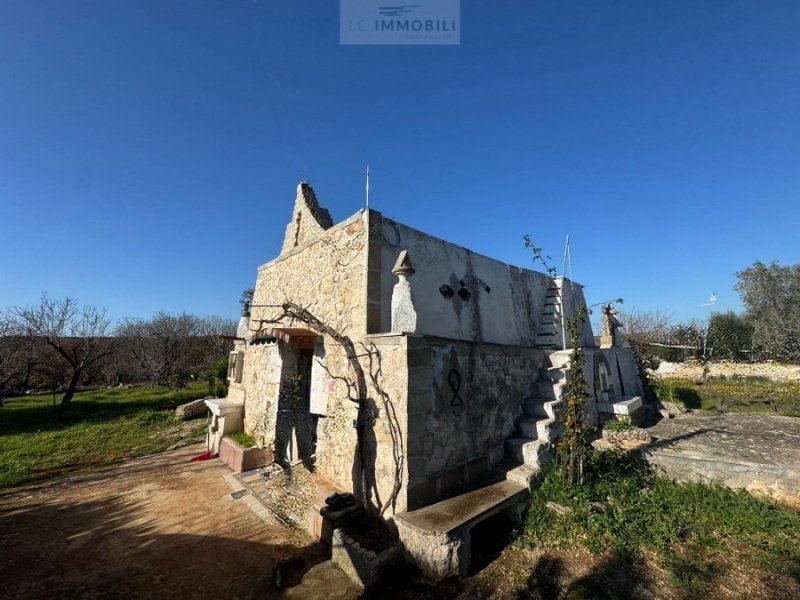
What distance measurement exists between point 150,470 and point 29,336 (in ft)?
49.9

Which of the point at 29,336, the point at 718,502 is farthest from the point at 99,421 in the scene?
the point at 718,502

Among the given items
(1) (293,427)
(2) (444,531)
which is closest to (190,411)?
(1) (293,427)

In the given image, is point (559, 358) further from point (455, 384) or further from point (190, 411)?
point (190, 411)

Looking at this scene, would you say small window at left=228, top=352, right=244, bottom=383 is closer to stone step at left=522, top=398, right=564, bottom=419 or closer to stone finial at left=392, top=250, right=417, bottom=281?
stone finial at left=392, top=250, right=417, bottom=281

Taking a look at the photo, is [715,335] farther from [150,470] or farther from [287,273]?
[150,470]

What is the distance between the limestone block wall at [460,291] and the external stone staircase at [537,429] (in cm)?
152

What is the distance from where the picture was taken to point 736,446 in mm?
5957

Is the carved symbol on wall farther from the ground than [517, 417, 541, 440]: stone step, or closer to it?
farther from the ground

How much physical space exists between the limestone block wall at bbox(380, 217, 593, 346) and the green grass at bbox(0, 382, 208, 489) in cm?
824

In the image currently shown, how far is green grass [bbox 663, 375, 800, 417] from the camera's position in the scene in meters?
10.3

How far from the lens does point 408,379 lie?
161 inches

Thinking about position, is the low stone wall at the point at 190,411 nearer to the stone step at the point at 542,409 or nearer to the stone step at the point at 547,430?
the stone step at the point at 542,409

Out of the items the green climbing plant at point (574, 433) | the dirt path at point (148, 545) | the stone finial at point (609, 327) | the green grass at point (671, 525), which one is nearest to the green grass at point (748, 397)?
the stone finial at point (609, 327)

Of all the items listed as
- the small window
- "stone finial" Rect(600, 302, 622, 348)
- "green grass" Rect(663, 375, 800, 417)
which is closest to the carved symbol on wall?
the small window
